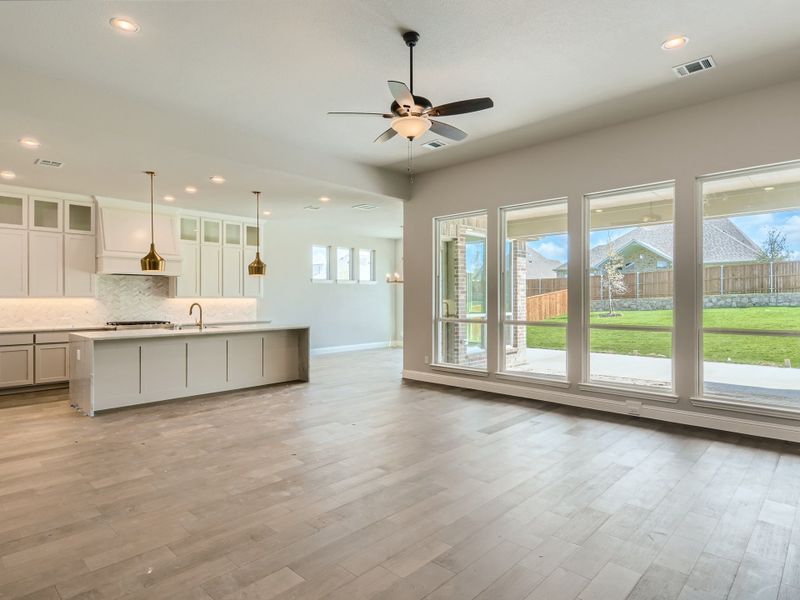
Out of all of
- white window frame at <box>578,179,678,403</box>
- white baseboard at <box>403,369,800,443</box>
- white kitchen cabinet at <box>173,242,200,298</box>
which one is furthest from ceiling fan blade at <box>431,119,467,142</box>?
white kitchen cabinet at <box>173,242,200,298</box>

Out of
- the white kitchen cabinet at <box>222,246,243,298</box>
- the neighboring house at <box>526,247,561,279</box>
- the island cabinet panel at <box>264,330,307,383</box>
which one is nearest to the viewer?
the neighboring house at <box>526,247,561,279</box>

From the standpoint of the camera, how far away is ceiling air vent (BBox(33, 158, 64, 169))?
5359 mm

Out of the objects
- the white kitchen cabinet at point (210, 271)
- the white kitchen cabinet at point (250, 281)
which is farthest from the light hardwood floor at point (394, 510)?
the white kitchen cabinet at point (250, 281)

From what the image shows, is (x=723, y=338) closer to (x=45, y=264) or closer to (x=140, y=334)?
(x=140, y=334)

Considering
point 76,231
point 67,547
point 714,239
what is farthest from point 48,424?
point 714,239

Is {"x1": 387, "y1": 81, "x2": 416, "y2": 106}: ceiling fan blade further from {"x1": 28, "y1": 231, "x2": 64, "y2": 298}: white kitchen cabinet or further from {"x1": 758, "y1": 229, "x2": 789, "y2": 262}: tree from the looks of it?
{"x1": 28, "y1": 231, "x2": 64, "y2": 298}: white kitchen cabinet

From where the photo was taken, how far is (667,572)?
2215mm

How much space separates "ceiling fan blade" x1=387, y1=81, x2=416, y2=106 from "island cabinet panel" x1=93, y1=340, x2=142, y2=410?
4.35 m

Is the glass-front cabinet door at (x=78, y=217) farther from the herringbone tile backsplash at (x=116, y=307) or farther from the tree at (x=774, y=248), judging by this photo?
the tree at (x=774, y=248)

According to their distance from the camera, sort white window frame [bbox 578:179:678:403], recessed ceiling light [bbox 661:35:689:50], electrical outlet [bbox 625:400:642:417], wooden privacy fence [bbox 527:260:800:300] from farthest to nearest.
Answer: electrical outlet [bbox 625:400:642:417] < white window frame [bbox 578:179:678:403] < wooden privacy fence [bbox 527:260:800:300] < recessed ceiling light [bbox 661:35:689:50]

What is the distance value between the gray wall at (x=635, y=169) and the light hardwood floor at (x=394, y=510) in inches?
56.2

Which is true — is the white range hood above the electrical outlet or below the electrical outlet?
above

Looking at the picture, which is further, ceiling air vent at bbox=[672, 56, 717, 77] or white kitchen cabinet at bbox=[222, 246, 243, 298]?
white kitchen cabinet at bbox=[222, 246, 243, 298]

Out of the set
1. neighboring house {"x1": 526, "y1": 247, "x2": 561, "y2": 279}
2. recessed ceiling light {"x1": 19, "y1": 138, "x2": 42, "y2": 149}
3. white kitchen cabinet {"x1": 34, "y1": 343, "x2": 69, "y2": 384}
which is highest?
recessed ceiling light {"x1": 19, "y1": 138, "x2": 42, "y2": 149}
